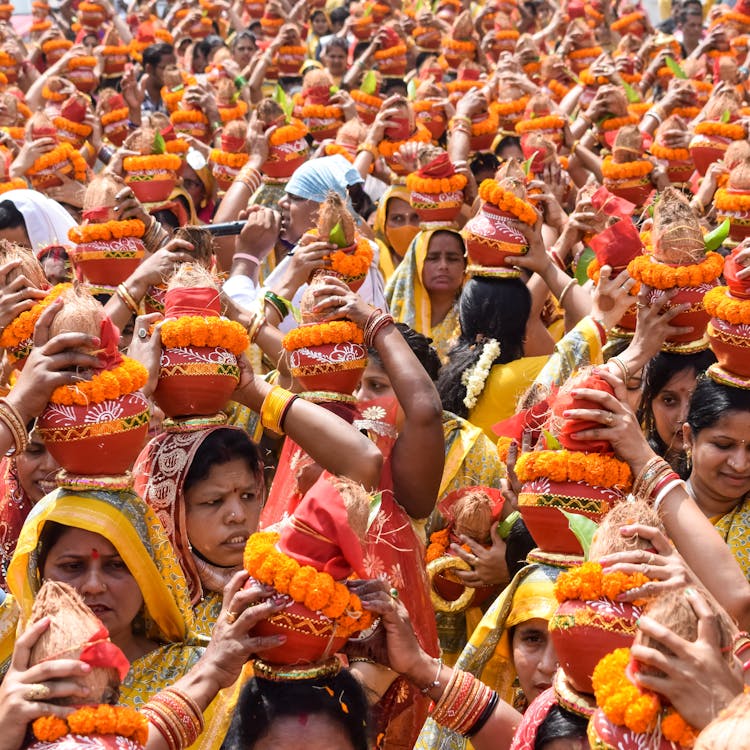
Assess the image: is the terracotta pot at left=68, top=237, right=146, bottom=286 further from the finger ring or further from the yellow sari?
the finger ring

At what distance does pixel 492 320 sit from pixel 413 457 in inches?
60.3

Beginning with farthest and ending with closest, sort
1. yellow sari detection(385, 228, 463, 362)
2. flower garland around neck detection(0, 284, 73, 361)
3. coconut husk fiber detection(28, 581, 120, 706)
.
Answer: yellow sari detection(385, 228, 463, 362) → flower garland around neck detection(0, 284, 73, 361) → coconut husk fiber detection(28, 581, 120, 706)

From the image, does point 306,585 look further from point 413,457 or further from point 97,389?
point 413,457

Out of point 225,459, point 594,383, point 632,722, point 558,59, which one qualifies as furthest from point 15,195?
point 558,59

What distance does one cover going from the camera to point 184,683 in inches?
118

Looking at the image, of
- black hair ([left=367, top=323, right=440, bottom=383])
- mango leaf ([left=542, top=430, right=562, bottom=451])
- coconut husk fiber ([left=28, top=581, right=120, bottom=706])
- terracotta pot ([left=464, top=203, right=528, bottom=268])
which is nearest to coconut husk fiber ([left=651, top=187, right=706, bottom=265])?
black hair ([left=367, top=323, right=440, bottom=383])

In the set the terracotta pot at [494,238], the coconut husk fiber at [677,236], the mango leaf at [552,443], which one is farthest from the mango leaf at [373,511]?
the terracotta pot at [494,238]

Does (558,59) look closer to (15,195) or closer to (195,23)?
(195,23)

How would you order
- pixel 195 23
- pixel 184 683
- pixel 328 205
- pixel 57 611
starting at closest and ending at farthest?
pixel 57 611
pixel 184 683
pixel 328 205
pixel 195 23

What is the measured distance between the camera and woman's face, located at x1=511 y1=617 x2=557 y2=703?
3520 millimetres

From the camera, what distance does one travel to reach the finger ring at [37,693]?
2354 mm

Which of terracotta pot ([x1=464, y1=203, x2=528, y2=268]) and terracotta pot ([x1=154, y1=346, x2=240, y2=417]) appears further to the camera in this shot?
terracotta pot ([x1=464, y1=203, x2=528, y2=268])

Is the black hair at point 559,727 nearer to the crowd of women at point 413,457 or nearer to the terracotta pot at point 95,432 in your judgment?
the crowd of women at point 413,457

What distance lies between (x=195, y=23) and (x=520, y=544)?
12.4m
